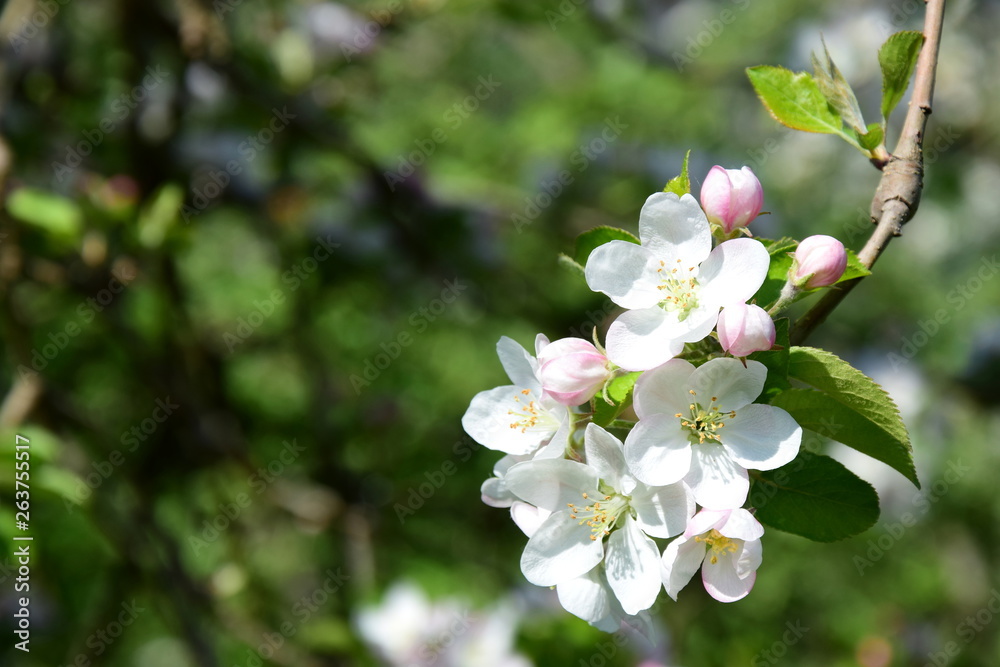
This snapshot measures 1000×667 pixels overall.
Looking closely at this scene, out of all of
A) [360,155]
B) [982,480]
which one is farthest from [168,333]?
[982,480]

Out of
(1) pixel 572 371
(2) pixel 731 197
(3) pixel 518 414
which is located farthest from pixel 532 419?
(2) pixel 731 197

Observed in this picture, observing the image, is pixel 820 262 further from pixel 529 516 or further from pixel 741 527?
pixel 529 516

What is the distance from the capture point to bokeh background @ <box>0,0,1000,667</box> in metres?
1.98

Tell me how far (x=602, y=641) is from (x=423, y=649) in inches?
18.3

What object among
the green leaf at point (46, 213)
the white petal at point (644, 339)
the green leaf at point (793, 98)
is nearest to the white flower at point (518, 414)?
the white petal at point (644, 339)

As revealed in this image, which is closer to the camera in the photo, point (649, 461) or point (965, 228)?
point (649, 461)

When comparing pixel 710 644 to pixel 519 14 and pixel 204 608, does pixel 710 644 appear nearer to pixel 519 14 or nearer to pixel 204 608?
pixel 204 608

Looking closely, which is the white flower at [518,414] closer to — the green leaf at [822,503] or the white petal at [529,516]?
the white petal at [529,516]

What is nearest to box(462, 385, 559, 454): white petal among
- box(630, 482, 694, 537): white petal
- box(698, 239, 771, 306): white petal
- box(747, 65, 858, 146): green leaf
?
box(630, 482, 694, 537): white petal

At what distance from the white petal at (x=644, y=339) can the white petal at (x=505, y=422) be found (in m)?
0.14

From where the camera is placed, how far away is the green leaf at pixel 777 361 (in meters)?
0.81

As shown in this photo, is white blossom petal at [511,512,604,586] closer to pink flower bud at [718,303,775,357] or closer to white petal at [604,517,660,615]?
white petal at [604,517,660,615]

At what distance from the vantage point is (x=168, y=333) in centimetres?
236

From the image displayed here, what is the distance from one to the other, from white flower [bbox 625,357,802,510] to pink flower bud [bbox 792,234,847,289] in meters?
0.10
